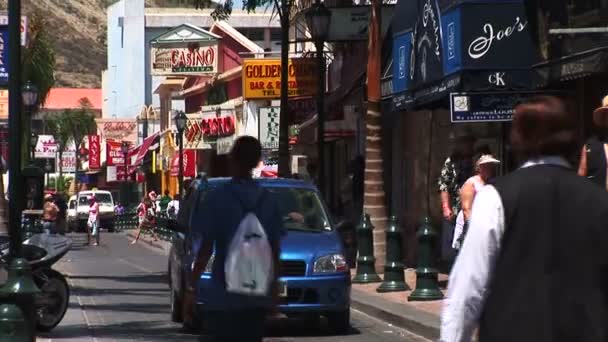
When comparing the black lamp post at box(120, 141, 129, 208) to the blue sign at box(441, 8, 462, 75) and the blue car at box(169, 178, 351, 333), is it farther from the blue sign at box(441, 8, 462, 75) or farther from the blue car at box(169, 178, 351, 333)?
the blue car at box(169, 178, 351, 333)

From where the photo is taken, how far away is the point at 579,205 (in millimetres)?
4828

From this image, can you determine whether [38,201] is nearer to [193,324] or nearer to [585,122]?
[193,324]

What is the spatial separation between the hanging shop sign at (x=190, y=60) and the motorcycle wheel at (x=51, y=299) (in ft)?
132

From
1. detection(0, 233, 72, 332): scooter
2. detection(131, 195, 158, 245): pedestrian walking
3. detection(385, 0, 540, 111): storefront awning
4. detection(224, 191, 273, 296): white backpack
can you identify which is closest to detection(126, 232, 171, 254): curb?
detection(131, 195, 158, 245): pedestrian walking

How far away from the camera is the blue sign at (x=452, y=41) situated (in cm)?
1789

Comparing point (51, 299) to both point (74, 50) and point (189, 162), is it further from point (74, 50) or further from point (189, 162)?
point (74, 50)

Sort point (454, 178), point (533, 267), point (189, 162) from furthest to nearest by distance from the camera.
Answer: point (189, 162)
point (454, 178)
point (533, 267)

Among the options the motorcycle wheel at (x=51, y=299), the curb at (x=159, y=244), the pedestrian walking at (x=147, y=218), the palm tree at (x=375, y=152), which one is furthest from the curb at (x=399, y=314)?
the pedestrian walking at (x=147, y=218)

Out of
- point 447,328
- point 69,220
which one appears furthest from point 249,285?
point 69,220

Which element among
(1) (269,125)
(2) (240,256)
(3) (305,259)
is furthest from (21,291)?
(1) (269,125)

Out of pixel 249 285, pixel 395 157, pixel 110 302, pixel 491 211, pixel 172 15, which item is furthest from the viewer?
pixel 172 15

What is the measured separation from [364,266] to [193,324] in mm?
5883

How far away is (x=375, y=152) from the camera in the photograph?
2142 centimetres

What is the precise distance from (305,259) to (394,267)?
4.34 metres
